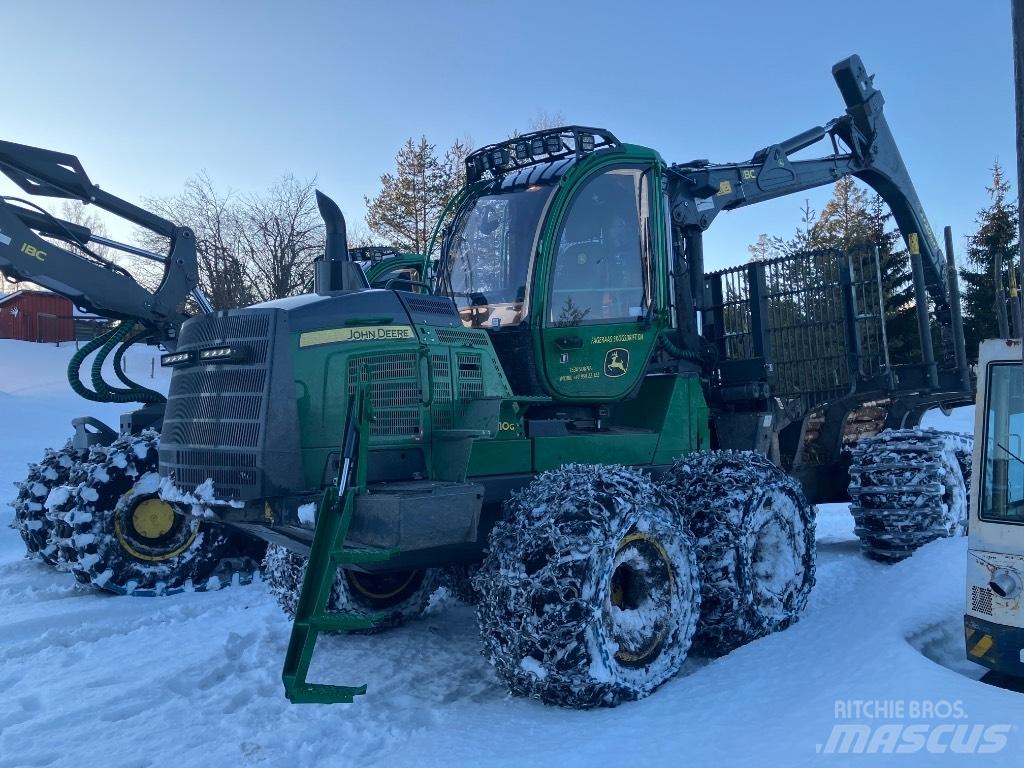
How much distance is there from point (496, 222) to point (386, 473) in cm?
216

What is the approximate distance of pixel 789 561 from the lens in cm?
563

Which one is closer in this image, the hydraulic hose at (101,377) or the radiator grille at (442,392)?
the radiator grille at (442,392)

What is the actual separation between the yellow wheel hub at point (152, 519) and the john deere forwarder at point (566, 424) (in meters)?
0.02

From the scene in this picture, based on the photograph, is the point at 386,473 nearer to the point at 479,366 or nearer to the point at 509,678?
the point at 479,366

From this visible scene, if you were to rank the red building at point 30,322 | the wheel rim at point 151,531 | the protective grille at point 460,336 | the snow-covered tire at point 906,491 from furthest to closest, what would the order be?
the red building at point 30,322
the wheel rim at point 151,531
the snow-covered tire at point 906,491
the protective grille at point 460,336

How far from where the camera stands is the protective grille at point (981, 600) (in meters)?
3.91

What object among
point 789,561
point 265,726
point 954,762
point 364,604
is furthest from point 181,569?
point 954,762

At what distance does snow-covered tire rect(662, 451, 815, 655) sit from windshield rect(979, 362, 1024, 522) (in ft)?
4.81

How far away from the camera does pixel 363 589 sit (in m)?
6.08

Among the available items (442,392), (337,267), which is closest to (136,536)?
(337,267)

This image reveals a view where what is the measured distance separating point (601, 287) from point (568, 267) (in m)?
0.29

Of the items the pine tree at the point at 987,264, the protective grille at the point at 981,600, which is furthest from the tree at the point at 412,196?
the protective grille at the point at 981,600

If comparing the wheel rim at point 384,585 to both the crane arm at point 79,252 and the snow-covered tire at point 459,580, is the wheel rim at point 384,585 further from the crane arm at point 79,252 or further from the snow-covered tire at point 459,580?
the crane arm at point 79,252

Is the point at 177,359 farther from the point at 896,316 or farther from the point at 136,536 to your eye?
the point at 896,316
